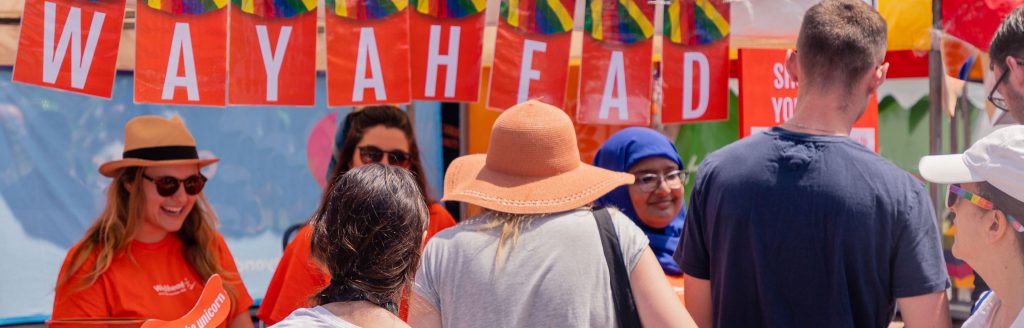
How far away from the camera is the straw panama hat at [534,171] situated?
7.69ft

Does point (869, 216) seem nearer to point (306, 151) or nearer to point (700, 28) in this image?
point (700, 28)

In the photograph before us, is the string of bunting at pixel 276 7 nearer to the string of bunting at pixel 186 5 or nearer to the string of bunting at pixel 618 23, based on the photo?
the string of bunting at pixel 186 5

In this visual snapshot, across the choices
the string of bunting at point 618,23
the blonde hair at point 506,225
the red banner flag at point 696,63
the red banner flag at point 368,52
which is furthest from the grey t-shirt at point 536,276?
the red banner flag at point 696,63

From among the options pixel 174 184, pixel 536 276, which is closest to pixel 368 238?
pixel 536 276

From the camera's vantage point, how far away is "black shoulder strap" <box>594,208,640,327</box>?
226cm

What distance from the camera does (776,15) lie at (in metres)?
4.26

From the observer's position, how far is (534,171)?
7.93 ft

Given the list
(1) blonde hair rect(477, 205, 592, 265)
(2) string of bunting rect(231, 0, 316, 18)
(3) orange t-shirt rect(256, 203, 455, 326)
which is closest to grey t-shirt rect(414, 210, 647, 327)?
(1) blonde hair rect(477, 205, 592, 265)

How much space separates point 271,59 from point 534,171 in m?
1.51

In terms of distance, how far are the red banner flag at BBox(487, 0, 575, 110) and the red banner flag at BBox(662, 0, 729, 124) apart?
46cm

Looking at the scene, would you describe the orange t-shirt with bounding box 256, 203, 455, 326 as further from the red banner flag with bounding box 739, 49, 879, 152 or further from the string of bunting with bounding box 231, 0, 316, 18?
the red banner flag with bounding box 739, 49, 879, 152

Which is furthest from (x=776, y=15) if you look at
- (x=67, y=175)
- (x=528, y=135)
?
(x=67, y=175)

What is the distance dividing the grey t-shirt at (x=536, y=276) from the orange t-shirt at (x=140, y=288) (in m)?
1.67

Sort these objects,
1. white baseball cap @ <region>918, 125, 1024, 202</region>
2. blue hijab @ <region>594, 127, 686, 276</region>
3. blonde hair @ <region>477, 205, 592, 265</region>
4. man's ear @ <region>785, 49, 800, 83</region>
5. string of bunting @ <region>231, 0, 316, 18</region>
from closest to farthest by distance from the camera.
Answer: white baseball cap @ <region>918, 125, 1024, 202</region>
blonde hair @ <region>477, 205, 592, 265</region>
man's ear @ <region>785, 49, 800, 83</region>
string of bunting @ <region>231, 0, 316, 18</region>
blue hijab @ <region>594, 127, 686, 276</region>
